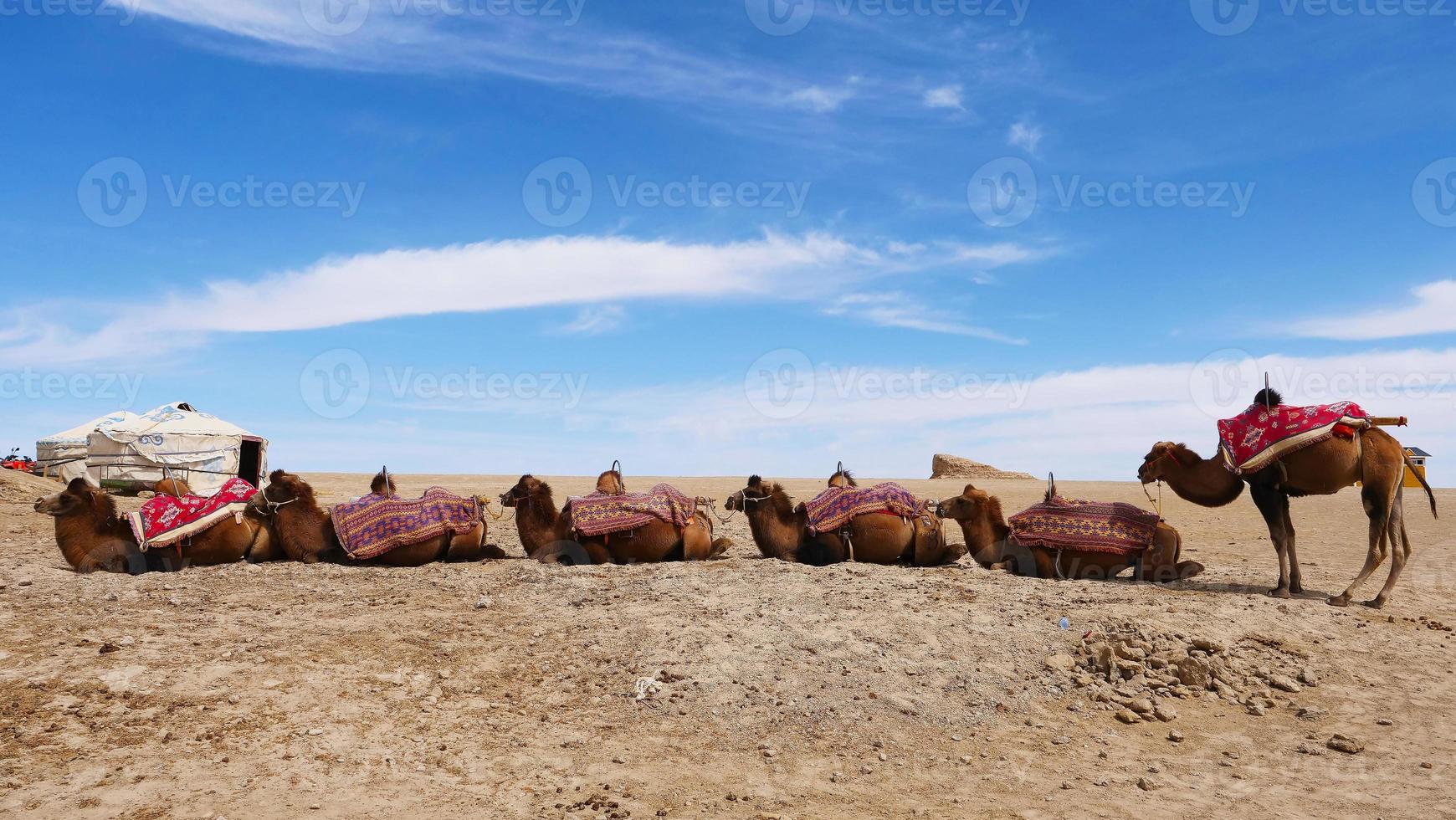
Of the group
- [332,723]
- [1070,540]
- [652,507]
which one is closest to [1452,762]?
[1070,540]

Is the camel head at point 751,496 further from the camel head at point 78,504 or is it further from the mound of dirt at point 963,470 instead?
the mound of dirt at point 963,470

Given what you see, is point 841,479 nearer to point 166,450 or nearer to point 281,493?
point 281,493

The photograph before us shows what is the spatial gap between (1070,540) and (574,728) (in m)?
7.44

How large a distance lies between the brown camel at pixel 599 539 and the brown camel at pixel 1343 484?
6681 millimetres

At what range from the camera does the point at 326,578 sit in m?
11.7

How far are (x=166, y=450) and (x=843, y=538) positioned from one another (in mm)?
25614

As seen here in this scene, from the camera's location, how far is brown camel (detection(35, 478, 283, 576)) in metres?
12.3

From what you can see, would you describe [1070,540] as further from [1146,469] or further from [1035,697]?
[1035,697]

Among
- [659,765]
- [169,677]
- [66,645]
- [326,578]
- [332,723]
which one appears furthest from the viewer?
[326,578]

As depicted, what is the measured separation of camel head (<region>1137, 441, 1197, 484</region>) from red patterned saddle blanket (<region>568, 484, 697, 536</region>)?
603 centimetres

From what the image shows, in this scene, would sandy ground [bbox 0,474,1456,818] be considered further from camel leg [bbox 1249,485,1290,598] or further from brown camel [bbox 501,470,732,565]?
brown camel [bbox 501,470,732,565]

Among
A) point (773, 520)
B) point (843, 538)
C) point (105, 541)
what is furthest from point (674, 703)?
point (105, 541)

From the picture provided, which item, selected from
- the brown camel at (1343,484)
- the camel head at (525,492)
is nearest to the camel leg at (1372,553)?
the brown camel at (1343,484)

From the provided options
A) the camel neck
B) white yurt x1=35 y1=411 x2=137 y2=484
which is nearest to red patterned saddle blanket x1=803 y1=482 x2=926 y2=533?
the camel neck
